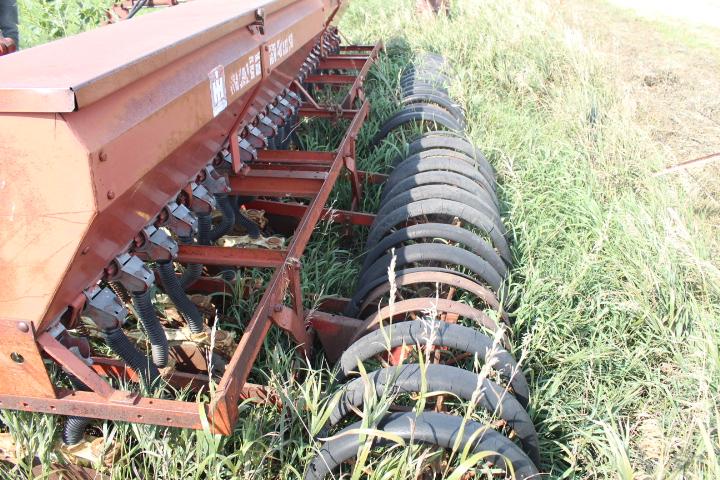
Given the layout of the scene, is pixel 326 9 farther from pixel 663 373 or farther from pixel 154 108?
pixel 663 373

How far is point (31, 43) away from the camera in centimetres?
541

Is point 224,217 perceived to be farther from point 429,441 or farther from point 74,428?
point 429,441

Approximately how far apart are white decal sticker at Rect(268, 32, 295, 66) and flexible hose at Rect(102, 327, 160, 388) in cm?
148

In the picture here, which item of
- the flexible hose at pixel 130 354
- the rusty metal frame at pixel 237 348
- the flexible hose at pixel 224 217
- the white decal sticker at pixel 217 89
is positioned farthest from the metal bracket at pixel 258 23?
the flexible hose at pixel 130 354

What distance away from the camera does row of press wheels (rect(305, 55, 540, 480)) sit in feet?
5.96

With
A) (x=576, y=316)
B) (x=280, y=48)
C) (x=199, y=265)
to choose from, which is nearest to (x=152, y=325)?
(x=199, y=265)

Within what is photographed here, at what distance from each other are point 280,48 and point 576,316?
1.95 metres

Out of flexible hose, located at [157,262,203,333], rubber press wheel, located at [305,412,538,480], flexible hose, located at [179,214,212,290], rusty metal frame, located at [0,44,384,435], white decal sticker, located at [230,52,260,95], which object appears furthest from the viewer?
flexible hose, located at [179,214,212,290]

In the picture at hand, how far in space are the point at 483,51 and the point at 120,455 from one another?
5.35 metres

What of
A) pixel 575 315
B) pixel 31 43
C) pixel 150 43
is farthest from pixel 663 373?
pixel 31 43

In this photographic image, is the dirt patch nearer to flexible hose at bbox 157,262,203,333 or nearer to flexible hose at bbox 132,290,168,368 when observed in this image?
flexible hose at bbox 157,262,203,333

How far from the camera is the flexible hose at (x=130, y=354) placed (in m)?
1.96

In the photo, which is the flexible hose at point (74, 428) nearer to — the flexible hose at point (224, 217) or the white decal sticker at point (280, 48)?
the flexible hose at point (224, 217)

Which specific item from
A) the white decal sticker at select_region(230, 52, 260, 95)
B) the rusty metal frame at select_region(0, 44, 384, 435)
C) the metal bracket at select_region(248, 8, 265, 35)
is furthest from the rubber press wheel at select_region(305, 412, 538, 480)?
the metal bracket at select_region(248, 8, 265, 35)
